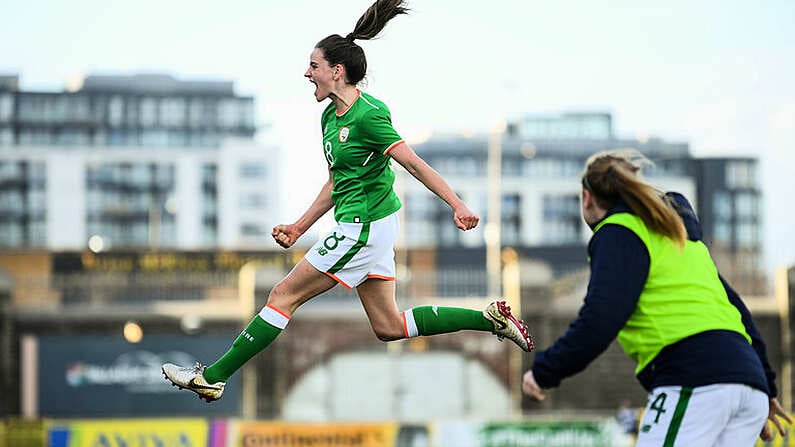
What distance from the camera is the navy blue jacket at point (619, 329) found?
5.14 meters

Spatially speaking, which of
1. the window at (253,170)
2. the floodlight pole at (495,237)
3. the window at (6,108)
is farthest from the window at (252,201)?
the floodlight pole at (495,237)

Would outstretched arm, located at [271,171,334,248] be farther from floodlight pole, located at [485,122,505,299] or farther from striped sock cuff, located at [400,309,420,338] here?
floodlight pole, located at [485,122,505,299]

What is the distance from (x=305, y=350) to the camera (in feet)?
121

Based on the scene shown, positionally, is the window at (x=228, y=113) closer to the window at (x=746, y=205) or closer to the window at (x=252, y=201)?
the window at (x=252, y=201)

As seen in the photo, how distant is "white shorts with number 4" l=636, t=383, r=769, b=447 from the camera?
514 centimetres

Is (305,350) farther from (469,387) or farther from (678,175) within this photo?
(678,175)

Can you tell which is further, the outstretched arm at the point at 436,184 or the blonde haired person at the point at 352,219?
the blonde haired person at the point at 352,219

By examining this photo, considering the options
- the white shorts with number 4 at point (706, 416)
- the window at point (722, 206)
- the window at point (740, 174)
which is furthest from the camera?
the window at point (722, 206)

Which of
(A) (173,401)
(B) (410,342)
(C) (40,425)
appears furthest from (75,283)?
(C) (40,425)

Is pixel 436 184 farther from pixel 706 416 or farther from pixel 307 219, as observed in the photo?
pixel 706 416

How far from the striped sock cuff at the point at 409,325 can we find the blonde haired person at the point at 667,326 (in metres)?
1.89

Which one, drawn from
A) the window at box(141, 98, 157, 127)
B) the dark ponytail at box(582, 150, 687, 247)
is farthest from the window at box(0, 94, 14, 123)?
the dark ponytail at box(582, 150, 687, 247)

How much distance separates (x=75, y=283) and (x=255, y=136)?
75.2m

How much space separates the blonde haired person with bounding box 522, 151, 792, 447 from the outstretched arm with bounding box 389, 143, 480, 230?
3.84 feet
